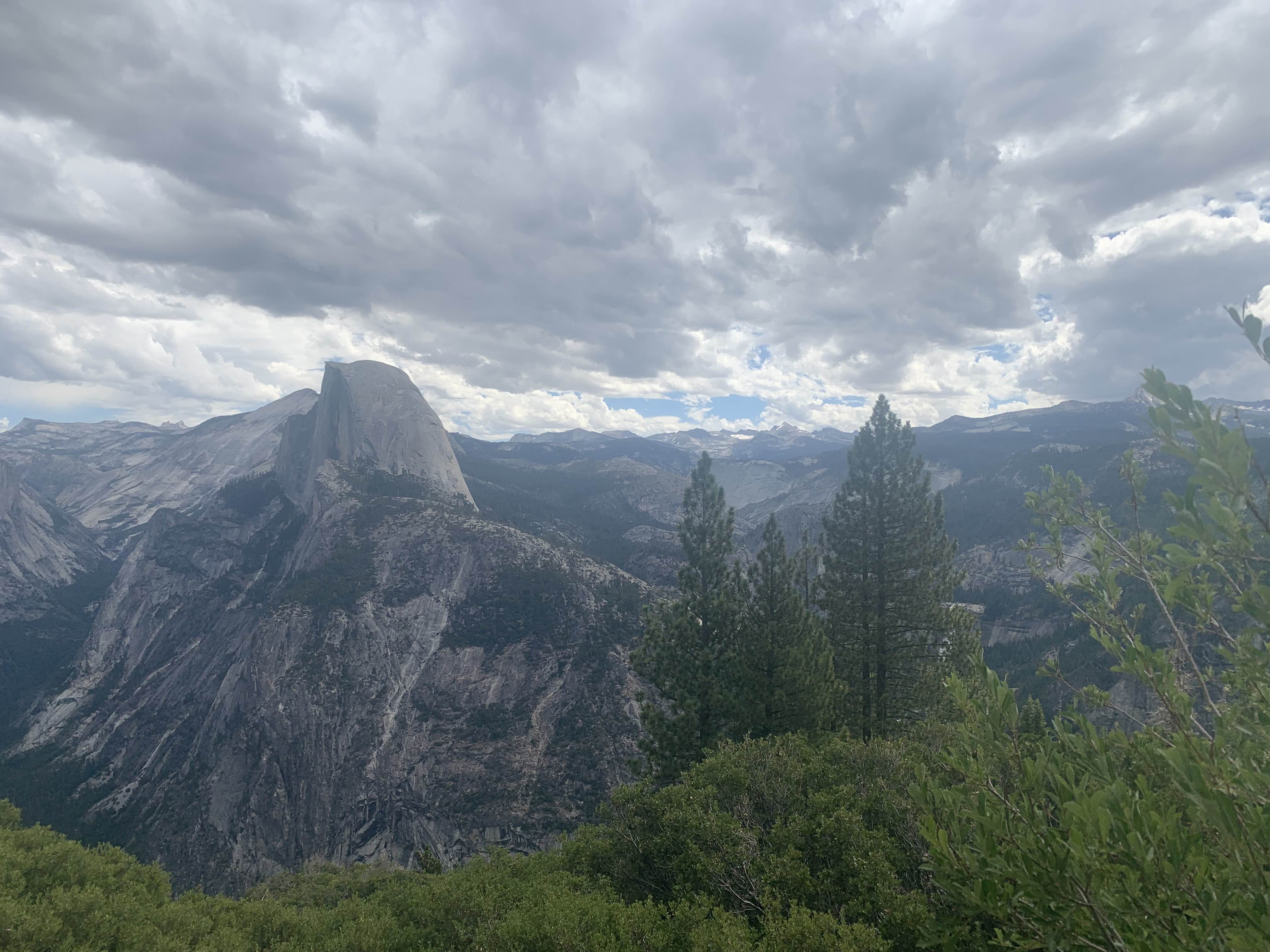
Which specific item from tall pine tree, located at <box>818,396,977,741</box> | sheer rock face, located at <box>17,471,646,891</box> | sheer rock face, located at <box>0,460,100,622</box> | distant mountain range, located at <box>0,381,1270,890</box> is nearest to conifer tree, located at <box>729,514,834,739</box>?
tall pine tree, located at <box>818,396,977,741</box>

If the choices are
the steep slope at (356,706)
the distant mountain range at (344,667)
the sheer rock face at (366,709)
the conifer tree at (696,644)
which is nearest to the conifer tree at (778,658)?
the conifer tree at (696,644)

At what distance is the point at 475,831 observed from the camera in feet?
209

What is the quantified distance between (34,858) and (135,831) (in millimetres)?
85319

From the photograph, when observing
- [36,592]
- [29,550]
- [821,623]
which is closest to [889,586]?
[821,623]

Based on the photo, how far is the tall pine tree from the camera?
2761cm

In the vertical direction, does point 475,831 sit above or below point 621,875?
below

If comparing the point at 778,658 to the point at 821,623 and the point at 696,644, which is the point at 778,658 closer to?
the point at 696,644

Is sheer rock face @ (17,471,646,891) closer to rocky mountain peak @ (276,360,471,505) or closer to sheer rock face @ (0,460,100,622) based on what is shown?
rocky mountain peak @ (276,360,471,505)

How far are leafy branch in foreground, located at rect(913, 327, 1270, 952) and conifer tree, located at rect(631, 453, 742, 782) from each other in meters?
20.4

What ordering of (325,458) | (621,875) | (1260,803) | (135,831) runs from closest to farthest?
(1260,803)
(621,875)
(135,831)
(325,458)

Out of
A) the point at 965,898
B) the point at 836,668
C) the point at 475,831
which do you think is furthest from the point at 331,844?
the point at 965,898

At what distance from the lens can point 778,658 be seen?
24.9 metres

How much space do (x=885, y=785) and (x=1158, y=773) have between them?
9128mm

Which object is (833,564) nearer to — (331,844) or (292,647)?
(331,844)
